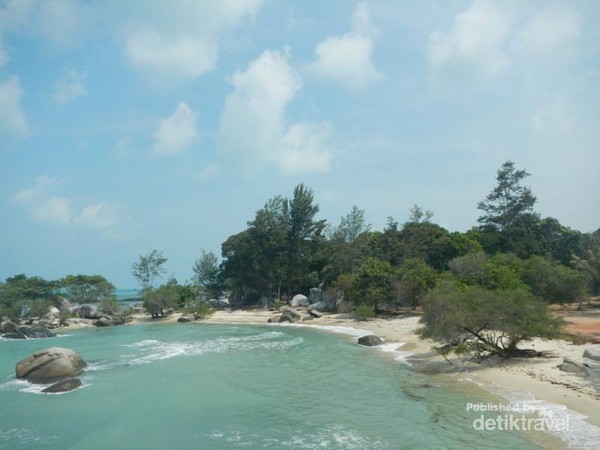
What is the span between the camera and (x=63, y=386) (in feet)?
64.2

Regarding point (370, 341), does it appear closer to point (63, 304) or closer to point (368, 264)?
point (368, 264)

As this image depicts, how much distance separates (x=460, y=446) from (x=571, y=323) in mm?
22642

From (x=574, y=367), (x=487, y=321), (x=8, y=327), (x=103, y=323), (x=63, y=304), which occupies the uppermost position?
(x=63, y=304)

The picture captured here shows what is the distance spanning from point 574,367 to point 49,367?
2380 cm

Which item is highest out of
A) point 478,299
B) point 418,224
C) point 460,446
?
point 418,224

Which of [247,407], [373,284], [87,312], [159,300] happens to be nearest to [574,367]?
[247,407]

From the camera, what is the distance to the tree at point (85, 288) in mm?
64250

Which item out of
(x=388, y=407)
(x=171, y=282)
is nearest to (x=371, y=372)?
(x=388, y=407)

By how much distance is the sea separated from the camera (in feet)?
41.2

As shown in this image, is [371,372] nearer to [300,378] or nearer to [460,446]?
[300,378]

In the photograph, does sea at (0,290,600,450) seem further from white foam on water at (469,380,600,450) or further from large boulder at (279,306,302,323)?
large boulder at (279,306,302,323)

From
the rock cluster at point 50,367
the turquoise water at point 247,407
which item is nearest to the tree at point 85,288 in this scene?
the turquoise water at point 247,407

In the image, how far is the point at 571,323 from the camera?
29469mm

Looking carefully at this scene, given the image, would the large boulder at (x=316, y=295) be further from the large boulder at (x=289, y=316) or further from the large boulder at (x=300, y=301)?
the large boulder at (x=289, y=316)
